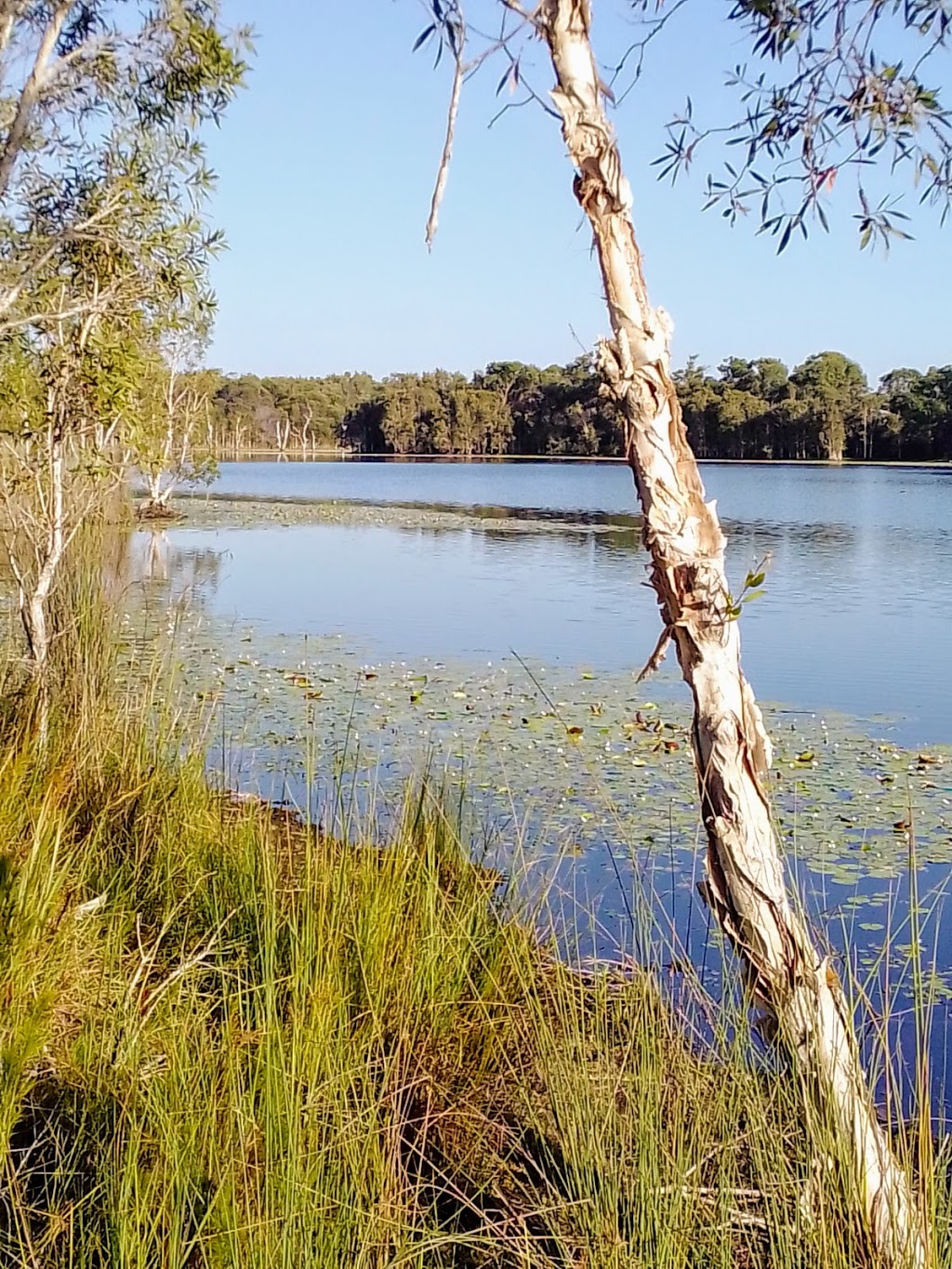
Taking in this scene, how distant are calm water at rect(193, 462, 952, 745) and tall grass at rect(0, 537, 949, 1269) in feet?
16.3

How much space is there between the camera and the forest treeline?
61.3m

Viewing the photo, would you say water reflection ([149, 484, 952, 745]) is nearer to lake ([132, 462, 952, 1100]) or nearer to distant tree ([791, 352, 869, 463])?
lake ([132, 462, 952, 1100])

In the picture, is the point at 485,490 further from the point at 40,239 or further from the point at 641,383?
the point at 641,383

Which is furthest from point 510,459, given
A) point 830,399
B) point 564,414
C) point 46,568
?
point 46,568

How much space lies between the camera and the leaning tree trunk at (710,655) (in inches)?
65.4

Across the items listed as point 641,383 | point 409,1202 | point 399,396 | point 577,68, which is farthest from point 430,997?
point 399,396

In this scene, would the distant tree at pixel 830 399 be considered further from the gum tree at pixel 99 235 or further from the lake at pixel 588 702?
the gum tree at pixel 99 235

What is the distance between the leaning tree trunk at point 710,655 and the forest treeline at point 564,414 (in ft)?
138

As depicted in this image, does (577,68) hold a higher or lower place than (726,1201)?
higher

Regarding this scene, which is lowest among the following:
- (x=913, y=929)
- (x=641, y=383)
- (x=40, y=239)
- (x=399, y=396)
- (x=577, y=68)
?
(x=913, y=929)

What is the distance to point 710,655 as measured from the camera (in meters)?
1.70

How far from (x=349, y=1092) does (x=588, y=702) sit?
562 centimetres

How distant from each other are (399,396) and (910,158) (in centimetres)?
8186

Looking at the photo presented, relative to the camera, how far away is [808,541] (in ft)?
68.2
